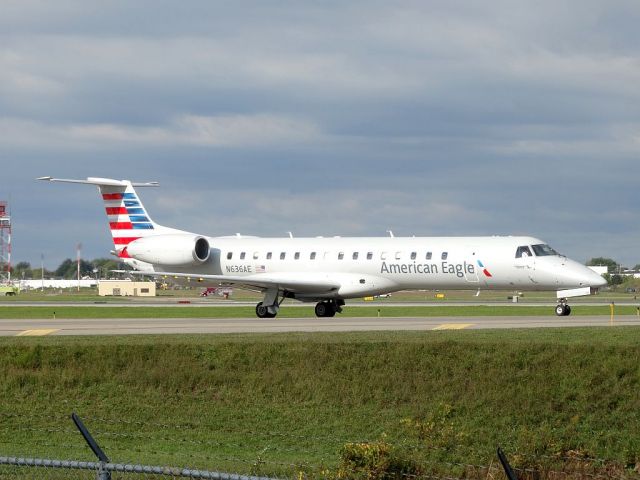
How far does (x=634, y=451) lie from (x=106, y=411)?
11131 millimetres

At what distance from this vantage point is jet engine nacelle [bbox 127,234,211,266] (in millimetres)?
54000

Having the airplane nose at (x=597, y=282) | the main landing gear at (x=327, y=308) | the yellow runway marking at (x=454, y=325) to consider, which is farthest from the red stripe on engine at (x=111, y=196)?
the airplane nose at (x=597, y=282)

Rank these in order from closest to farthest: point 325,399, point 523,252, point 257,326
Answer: point 325,399 → point 257,326 → point 523,252

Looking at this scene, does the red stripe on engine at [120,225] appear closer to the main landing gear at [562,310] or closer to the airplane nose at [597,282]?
the main landing gear at [562,310]

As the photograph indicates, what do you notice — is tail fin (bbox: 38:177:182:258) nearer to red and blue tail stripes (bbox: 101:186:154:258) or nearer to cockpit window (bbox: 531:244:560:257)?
red and blue tail stripes (bbox: 101:186:154:258)

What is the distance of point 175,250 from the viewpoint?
5438 centimetres

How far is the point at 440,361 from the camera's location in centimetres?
2548

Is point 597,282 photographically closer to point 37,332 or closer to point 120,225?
point 37,332

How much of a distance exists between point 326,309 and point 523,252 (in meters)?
10.1

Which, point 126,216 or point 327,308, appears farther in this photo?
point 126,216

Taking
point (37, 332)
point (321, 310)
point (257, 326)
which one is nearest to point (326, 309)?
point (321, 310)

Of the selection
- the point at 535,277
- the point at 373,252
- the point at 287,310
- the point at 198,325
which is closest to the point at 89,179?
the point at 287,310

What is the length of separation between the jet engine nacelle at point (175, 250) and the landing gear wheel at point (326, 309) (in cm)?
714

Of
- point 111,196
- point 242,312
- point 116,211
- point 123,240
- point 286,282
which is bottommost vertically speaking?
point 242,312
